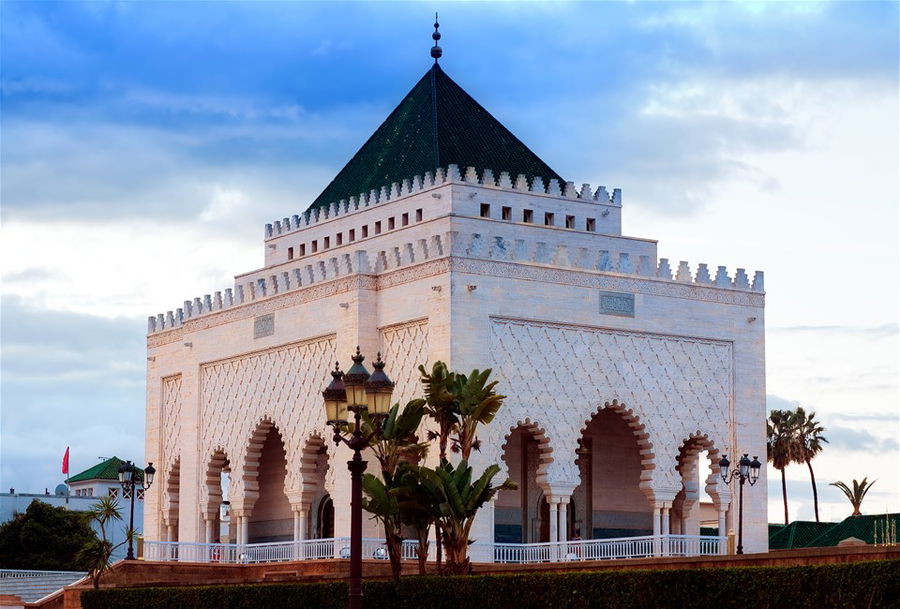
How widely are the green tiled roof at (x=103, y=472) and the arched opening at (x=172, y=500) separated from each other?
25.8m

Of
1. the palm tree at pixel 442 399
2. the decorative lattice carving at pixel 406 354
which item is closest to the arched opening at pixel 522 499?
the decorative lattice carving at pixel 406 354

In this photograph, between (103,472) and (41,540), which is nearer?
(41,540)

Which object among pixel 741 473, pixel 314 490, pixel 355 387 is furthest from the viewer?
pixel 314 490

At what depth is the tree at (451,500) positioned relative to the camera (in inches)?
925

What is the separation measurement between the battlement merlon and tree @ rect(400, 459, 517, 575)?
8.98 meters

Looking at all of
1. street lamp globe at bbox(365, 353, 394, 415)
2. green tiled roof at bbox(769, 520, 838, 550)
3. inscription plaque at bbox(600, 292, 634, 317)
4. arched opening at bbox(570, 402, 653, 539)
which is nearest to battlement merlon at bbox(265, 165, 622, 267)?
inscription plaque at bbox(600, 292, 634, 317)

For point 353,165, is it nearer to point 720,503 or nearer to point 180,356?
point 180,356

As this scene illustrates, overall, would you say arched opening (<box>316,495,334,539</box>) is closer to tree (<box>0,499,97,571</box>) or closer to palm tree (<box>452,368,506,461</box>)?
palm tree (<box>452,368,506,461</box>)

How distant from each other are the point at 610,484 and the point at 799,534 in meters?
11.9

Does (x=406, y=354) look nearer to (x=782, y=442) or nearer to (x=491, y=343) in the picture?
(x=491, y=343)

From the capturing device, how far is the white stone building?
30.0 metres

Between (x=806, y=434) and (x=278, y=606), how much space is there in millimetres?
32808

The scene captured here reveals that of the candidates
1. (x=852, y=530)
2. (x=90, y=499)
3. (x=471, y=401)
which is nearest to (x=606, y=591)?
(x=471, y=401)

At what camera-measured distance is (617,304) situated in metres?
31.1
